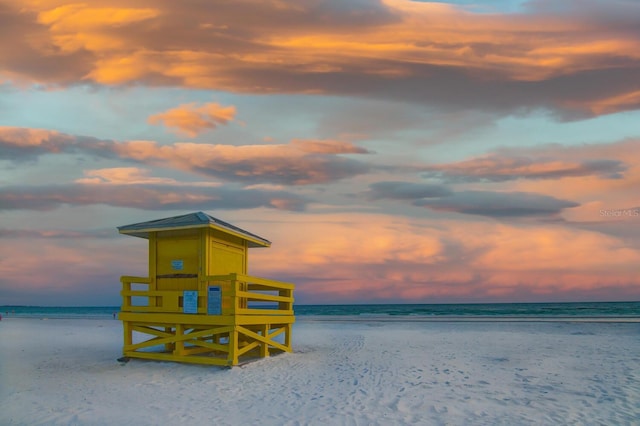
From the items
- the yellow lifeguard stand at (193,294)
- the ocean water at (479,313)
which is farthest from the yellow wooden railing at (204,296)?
the ocean water at (479,313)

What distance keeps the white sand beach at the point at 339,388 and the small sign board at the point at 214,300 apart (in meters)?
1.24

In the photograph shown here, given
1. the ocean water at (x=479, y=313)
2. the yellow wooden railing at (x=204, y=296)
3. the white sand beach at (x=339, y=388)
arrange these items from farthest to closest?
the ocean water at (x=479, y=313)
the yellow wooden railing at (x=204, y=296)
the white sand beach at (x=339, y=388)

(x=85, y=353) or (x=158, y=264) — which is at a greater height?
(x=158, y=264)

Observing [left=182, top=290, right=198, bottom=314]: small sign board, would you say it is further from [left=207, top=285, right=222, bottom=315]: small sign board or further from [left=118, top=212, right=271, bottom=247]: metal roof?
[left=118, top=212, right=271, bottom=247]: metal roof

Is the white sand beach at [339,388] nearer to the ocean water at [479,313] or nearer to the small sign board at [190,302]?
the small sign board at [190,302]

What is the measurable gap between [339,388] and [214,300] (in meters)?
3.73

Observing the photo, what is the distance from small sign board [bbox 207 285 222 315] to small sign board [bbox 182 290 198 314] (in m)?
0.35

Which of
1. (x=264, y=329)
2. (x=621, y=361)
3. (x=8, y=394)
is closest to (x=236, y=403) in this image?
(x=8, y=394)

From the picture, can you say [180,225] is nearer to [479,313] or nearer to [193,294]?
[193,294]

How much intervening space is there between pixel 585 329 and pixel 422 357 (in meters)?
13.2

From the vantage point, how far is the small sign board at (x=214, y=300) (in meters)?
12.4

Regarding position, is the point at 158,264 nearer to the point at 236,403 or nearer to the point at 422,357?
the point at 236,403

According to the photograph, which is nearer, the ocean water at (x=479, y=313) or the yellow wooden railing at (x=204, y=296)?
the yellow wooden railing at (x=204, y=296)

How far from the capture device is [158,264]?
13656 millimetres
